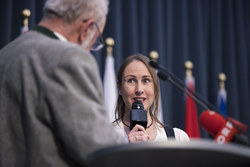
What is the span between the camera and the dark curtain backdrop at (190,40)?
5766mm

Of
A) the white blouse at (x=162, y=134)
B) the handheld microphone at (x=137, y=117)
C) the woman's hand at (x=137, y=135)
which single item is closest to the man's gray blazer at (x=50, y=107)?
the woman's hand at (x=137, y=135)

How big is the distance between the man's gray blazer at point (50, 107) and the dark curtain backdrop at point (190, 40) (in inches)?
143

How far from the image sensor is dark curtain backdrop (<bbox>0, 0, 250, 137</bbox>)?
227 inches

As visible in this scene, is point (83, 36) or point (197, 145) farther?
point (83, 36)

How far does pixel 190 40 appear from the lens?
6.36 meters

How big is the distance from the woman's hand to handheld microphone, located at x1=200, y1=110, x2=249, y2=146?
68 cm

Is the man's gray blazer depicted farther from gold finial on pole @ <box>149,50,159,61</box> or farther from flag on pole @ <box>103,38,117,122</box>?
gold finial on pole @ <box>149,50,159,61</box>

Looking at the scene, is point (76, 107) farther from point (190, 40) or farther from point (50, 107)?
point (190, 40)

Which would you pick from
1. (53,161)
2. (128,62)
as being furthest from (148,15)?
(53,161)

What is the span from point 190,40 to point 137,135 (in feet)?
14.0

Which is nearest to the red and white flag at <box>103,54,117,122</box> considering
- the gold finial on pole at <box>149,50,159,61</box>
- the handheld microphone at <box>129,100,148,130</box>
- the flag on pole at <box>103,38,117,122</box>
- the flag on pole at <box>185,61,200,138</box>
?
the flag on pole at <box>103,38,117,122</box>

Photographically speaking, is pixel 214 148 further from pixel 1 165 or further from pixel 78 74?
pixel 1 165

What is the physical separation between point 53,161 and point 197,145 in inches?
24.0

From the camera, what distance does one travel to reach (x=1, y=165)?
154 cm
